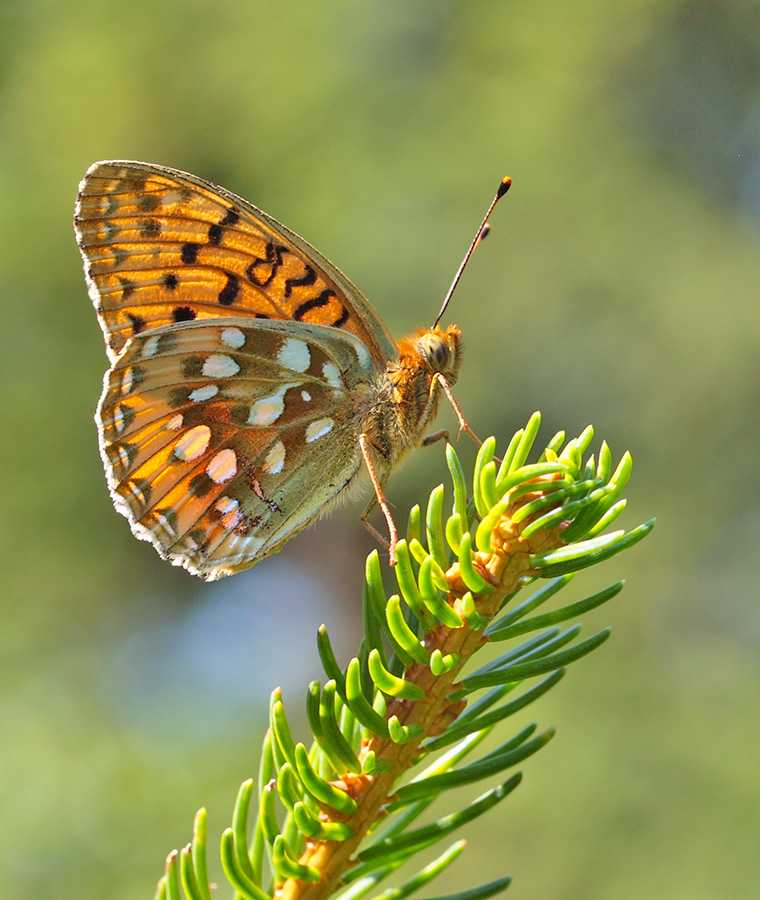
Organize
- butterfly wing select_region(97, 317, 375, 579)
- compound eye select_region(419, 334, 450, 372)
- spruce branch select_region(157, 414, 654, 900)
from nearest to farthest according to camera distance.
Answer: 1. spruce branch select_region(157, 414, 654, 900)
2. butterfly wing select_region(97, 317, 375, 579)
3. compound eye select_region(419, 334, 450, 372)

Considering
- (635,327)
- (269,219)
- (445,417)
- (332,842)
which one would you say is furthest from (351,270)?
(332,842)

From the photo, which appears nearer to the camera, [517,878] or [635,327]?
[517,878]

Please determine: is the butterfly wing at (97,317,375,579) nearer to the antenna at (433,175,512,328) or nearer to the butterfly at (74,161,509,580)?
the butterfly at (74,161,509,580)

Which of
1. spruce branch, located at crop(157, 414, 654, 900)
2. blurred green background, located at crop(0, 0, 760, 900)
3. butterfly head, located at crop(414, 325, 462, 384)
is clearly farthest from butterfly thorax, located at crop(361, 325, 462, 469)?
blurred green background, located at crop(0, 0, 760, 900)

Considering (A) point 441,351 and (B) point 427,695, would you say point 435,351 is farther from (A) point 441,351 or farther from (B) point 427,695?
(B) point 427,695

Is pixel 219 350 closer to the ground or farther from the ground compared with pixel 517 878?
farther from the ground

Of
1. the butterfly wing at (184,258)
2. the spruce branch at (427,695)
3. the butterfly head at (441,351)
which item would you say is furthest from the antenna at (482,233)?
the spruce branch at (427,695)

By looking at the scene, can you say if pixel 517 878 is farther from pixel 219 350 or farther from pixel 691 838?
pixel 219 350

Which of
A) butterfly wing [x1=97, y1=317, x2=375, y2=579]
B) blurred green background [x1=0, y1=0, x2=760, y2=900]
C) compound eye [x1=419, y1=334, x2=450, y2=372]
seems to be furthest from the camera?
blurred green background [x1=0, y1=0, x2=760, y2=900]
